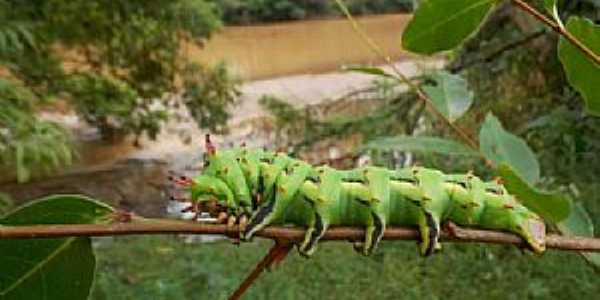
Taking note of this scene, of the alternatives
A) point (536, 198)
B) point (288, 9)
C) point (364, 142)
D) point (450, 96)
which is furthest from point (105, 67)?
point (288, 9)

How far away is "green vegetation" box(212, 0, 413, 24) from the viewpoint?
10383 mm

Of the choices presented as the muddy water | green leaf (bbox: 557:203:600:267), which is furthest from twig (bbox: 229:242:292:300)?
the muddy water

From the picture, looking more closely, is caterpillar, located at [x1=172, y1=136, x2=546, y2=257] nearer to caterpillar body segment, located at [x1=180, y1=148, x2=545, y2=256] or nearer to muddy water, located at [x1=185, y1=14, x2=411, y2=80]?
caterpillar body segment, located at [x1=180, y1=148, x2=545, y2=256]

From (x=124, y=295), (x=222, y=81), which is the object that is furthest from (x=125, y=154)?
(x=124, y=295)

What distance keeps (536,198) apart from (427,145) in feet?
0.87

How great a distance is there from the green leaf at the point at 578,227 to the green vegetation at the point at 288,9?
966 centimetres

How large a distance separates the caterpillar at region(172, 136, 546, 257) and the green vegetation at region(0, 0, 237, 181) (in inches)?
95.0

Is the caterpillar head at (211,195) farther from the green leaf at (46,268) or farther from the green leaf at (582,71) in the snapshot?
the green leaf at (582,71)

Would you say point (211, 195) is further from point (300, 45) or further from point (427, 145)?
point (300, 45)

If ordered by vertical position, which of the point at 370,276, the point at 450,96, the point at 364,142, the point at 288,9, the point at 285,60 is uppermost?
the point at 288,9

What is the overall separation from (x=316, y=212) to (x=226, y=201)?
5cm

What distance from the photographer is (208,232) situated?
41cm

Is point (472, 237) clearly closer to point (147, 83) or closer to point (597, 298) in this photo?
point (597, 298)

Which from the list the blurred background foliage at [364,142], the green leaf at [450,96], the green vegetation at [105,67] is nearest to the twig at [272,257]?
the green leaf at [450,96]
